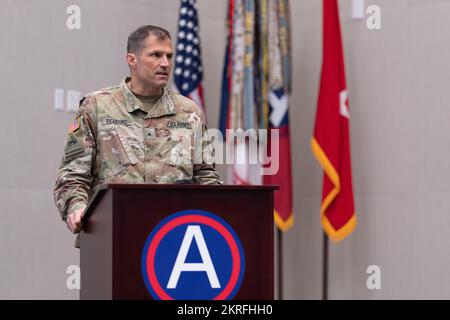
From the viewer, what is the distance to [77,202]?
9.62 ft

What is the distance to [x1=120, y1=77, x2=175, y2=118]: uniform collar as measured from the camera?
322cm

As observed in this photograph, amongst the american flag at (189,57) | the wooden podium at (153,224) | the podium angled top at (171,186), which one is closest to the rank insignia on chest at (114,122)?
the wooden podium at (153,224)

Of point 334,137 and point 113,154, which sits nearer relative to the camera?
point 113,154

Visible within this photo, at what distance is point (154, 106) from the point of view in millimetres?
3244

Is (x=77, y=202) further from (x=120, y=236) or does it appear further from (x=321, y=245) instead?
(x=321, y=245)

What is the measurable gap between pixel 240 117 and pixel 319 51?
0.94 meters

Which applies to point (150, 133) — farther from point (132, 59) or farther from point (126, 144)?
point (132, 59)

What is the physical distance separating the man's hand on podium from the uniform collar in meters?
0.51

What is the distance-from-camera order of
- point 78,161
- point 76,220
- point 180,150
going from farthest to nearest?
1. point 180,150
2. point 78,161
3. point 76,220

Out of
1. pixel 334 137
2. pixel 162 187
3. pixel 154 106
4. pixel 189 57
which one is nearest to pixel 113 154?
pixel 154 106

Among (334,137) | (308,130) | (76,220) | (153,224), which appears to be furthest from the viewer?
(308,130)

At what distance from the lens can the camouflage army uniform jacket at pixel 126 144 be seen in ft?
10.3

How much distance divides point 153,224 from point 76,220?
19.3 inches
